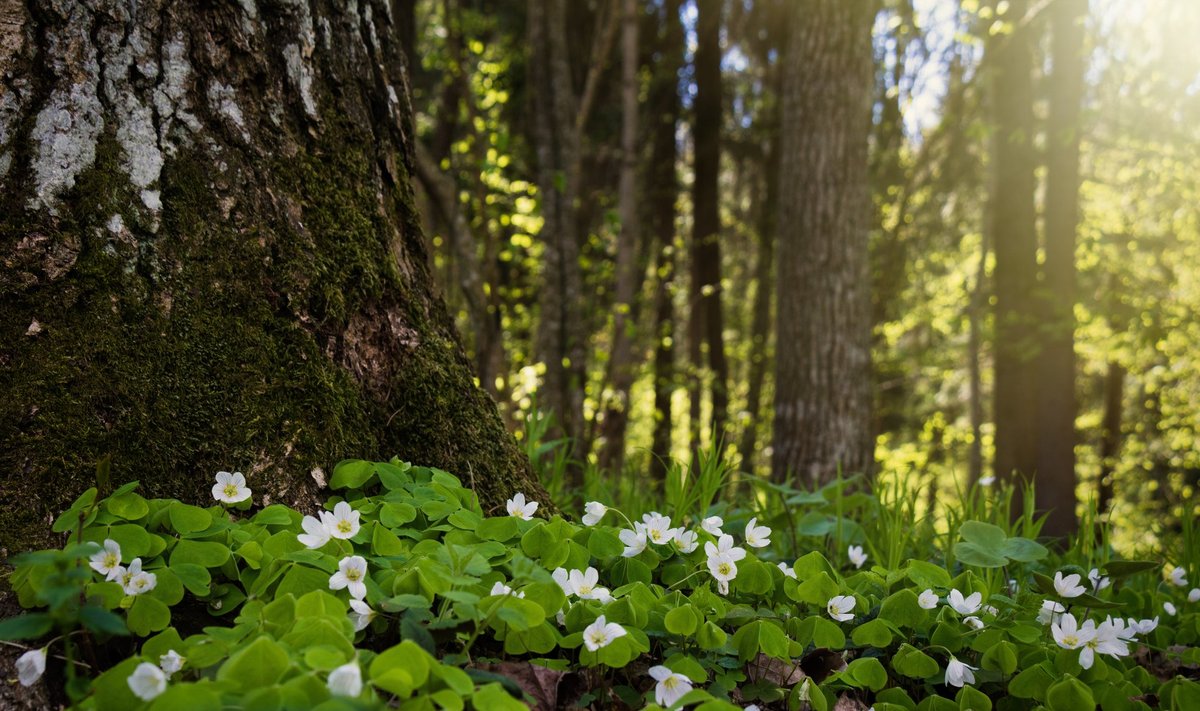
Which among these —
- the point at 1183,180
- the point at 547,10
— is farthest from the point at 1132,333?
the point at 547,10

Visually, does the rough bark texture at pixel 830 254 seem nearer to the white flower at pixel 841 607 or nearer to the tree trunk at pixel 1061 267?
the white flower at pixel 841 607

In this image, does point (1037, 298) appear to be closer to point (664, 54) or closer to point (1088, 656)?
point (664, 54)

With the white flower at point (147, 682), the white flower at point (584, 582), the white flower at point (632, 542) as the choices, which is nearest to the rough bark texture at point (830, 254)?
the white flower at point (632, 542)

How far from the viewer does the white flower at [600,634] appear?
133cm

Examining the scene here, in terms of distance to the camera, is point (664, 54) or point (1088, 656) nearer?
point (1088, 656)

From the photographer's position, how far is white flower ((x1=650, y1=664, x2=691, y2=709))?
4.27ft

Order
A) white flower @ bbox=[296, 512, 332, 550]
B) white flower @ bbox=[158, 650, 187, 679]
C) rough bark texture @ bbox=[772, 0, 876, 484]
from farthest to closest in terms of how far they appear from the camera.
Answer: rough bark texture @ bbox=[772, 0, 876, 484] → white flower @ bbox=[296, 512, 332, 550] → white flower @ bbox=[158, 650, 187, 679]

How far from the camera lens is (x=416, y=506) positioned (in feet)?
5.53

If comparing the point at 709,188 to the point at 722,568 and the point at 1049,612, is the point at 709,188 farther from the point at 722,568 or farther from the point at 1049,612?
the point at 722,568

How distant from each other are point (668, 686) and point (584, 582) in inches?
10.5

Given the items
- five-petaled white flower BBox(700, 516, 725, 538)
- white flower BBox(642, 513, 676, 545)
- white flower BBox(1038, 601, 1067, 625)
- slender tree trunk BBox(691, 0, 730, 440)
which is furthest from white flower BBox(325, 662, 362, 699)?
slender tree trunk BBox(691, 0, 730, 440)

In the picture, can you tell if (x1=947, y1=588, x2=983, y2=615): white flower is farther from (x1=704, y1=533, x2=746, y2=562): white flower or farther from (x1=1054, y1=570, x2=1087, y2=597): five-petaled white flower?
(x1=704, y1=533, x2=746, y2=562): white flower

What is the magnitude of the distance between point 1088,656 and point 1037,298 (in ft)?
24.9

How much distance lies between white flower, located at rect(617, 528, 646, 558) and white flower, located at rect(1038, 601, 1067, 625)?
0.94 meters
